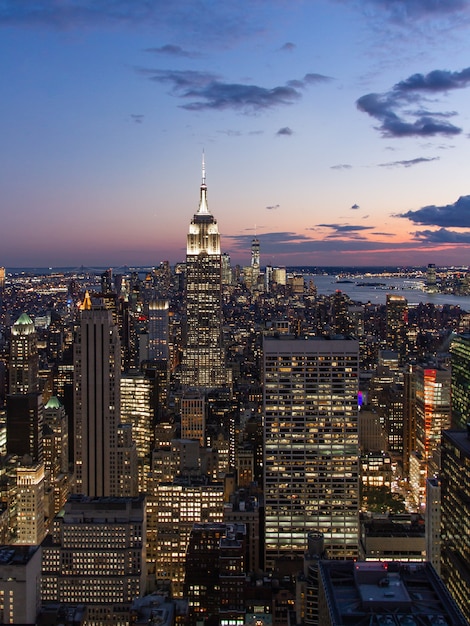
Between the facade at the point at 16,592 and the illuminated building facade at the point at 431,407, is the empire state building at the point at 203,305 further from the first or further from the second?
the facade at the point at 16,592

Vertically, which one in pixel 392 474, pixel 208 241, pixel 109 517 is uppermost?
pixel 208 241

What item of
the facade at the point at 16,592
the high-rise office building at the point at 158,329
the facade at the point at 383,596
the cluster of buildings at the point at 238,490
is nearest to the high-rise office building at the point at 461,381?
the cluster of buildings at the point at 238,490

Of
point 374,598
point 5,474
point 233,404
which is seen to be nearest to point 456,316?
point 233,404

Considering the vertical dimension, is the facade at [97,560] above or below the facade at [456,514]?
below

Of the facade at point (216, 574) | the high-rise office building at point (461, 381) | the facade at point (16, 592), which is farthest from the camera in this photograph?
the high-rise office building at point (461, 381)

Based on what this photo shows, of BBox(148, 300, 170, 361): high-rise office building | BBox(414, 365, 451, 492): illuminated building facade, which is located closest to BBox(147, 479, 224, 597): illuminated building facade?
BBox(414, 365, 451, 492): illuminated building facade

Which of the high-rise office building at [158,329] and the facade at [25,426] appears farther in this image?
the high-rise office building at [158,329]

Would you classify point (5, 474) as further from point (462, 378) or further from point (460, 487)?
point (460, 487)
